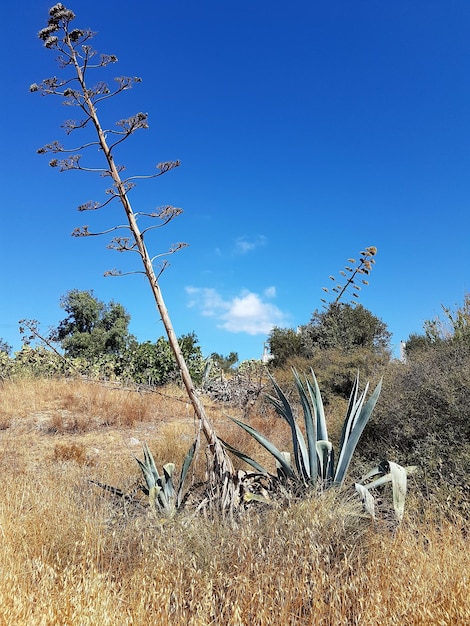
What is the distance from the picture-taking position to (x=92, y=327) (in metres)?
24.1

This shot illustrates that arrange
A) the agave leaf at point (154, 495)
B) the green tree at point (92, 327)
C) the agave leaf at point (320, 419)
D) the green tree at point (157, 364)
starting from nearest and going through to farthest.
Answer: the agave leaf at point (154, 495)
the agave leaf at point (320, 419)
the green tree at point (157, 364)
the green tree at point (92, 327)

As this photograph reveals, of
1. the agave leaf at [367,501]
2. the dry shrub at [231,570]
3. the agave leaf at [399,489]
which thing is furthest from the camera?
the agave leaf at [399,489]

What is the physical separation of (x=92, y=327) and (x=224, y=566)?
22.5 meters

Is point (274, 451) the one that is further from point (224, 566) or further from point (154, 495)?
point (224, 566)

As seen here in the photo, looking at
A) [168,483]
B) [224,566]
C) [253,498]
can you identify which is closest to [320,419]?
[253,498]

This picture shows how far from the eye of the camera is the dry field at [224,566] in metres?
2.29

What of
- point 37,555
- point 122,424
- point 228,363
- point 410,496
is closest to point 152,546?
point 37,555

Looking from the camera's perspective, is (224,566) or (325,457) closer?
(224,566)

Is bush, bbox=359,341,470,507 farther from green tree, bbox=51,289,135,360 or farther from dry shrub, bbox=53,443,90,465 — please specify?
green tree, bbox=51,289,135,360

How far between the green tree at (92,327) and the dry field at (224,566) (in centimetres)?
1854

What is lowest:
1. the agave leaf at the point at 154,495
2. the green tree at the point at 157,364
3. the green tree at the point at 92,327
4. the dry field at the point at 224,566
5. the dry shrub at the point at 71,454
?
the dry field at the point at 224,566

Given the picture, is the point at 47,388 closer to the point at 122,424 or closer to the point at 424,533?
the point at 122,424

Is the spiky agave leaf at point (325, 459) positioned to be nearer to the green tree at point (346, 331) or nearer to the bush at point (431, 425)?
the bush at point (431, 425)

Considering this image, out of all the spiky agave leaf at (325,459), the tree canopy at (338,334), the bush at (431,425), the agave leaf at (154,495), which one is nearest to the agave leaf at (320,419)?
the spiky agave leaf at (325,459)
